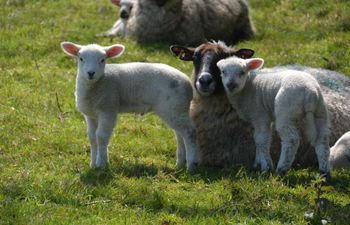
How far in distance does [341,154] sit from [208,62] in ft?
5.08

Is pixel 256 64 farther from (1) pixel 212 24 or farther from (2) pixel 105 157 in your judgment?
(1) pixel 212 24

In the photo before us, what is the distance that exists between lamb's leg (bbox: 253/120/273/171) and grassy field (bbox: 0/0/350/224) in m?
0.15

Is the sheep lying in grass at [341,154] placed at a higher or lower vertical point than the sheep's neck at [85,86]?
lower

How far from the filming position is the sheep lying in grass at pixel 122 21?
13789mm

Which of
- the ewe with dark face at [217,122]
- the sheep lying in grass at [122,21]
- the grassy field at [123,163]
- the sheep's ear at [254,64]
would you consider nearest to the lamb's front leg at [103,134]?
the grassy field at [123,163]

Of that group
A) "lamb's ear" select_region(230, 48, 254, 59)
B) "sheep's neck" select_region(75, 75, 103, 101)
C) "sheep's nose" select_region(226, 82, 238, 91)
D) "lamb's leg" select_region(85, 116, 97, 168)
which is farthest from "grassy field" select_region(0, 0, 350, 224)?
"lamb's ear" select_region(230, 48, 254, 59)

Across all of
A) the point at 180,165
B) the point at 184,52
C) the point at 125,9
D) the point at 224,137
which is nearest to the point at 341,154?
the point at 224,137

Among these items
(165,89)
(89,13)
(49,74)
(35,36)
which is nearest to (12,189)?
(165,89)

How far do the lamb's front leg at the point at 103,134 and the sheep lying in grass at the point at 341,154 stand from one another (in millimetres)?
2139

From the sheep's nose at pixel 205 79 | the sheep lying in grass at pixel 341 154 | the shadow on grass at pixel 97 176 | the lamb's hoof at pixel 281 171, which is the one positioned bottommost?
the sheep lying in grass at pixel 341 154

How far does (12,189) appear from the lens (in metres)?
6.17

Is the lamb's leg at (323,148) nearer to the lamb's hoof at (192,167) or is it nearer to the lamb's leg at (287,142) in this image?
the lamb's leg at (287,142)

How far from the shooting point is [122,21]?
14125 mm

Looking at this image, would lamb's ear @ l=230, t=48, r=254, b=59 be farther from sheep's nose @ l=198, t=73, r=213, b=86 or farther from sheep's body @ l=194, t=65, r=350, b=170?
sheep's nose @ l=198, t=73, r=213, b=86
